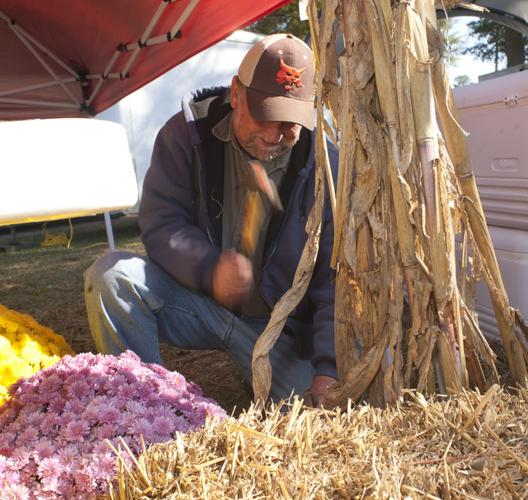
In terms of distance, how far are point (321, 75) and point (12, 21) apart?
327cm

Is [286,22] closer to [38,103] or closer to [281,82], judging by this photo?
[38,103]

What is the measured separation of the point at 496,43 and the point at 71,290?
423 inches

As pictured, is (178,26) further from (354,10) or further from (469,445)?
(469,445)

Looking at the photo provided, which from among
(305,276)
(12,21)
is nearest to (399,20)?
(305,276)

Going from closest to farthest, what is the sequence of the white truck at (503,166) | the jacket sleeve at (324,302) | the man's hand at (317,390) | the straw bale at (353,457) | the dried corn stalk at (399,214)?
the straw bale at (353,457)
the dried corn stalk at (399,214)
the man's hand at (317,390)
the jacket sleeve at (324,302)
the white truck at (503,166)

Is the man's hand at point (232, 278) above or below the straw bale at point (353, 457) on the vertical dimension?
below

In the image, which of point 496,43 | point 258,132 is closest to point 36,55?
point 258,132

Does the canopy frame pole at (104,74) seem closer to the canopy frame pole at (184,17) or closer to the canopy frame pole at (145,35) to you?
the canopy frame pole at (145,35)

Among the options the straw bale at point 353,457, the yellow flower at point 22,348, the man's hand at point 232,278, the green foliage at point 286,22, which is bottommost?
the yellow flower at point 22,348

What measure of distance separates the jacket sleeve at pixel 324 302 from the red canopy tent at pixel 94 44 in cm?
155

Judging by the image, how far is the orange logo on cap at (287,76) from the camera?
1941mm

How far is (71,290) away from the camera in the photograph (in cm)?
462

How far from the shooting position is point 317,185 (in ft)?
4.68

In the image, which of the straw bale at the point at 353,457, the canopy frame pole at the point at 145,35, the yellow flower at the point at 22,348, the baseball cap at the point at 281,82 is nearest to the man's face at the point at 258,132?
the baseball cap at the point at 281,82
